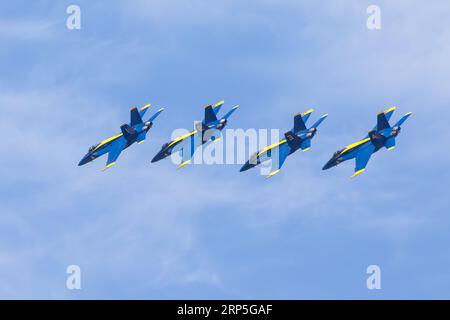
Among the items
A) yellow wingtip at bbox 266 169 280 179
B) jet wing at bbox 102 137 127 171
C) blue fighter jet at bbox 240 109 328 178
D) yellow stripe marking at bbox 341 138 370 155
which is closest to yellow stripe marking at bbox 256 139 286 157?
blue fighter jet at bbox 240 109 328 178

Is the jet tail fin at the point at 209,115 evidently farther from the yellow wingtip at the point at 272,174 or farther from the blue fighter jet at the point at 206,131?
the yellow wingtip at the point at 272,174

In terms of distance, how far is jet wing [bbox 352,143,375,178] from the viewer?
186625 millimetres

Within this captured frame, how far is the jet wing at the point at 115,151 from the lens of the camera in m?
193

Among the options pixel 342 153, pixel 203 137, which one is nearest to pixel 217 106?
pixel 203 137

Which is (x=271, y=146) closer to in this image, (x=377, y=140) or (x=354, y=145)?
(x=354, y=145)

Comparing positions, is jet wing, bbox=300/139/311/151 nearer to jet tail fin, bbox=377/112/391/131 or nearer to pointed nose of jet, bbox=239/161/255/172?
pointed nose of jet, bbox=239/161/255/172

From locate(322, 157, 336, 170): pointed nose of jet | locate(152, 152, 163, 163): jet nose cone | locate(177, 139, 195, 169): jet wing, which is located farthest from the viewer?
locate(152, 152, 163, 163): jet nose cone

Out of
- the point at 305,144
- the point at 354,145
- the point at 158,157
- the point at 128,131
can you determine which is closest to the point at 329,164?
the point at 354,145

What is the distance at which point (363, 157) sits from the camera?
7441 inches

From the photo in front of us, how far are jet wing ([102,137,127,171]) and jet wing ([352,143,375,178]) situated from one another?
4074 cm
